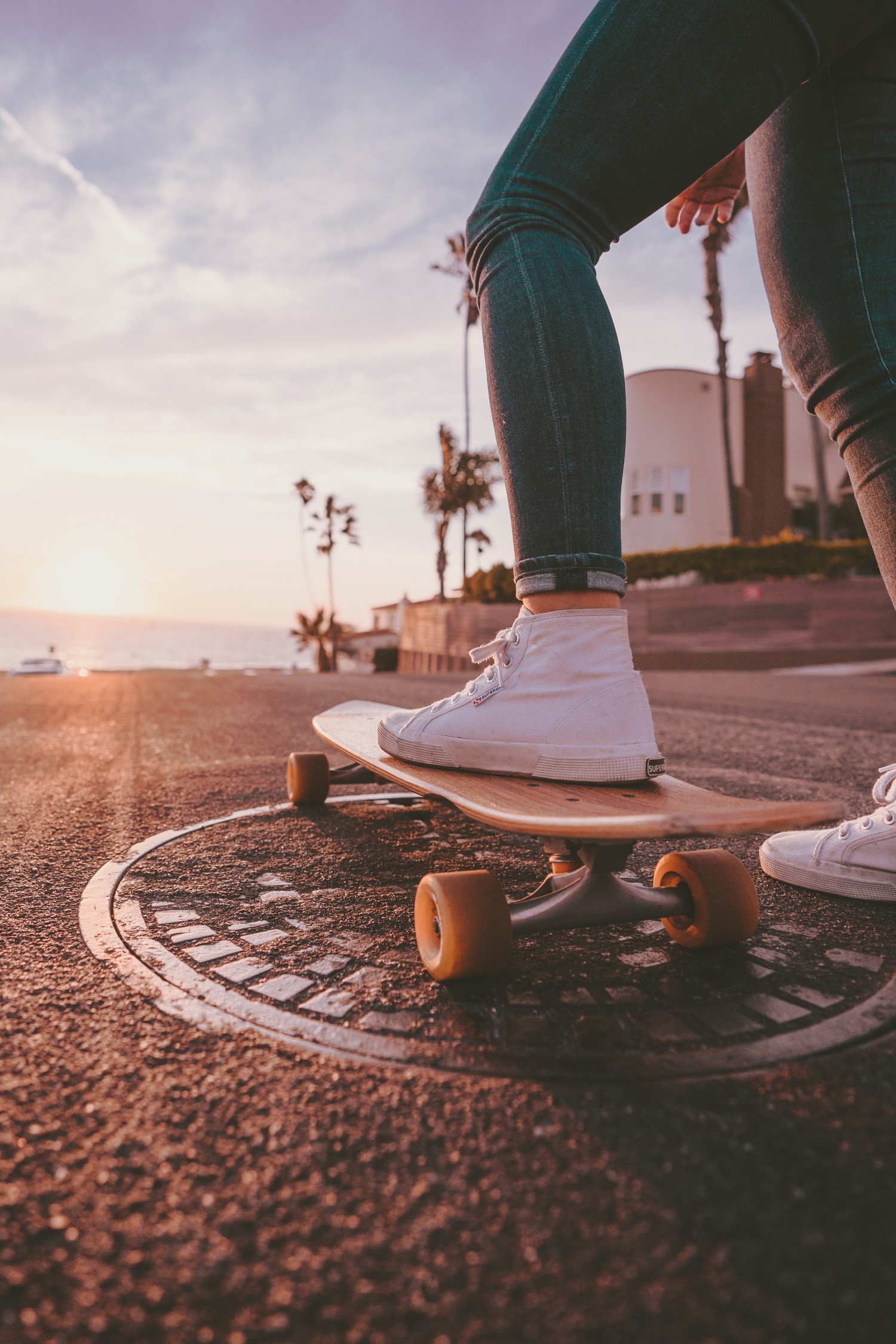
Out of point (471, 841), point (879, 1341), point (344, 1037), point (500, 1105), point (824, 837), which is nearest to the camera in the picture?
point (879, 1341)

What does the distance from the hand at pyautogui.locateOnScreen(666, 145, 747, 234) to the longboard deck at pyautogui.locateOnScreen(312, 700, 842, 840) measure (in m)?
1.42

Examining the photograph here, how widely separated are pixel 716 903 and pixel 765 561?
19.5 meters

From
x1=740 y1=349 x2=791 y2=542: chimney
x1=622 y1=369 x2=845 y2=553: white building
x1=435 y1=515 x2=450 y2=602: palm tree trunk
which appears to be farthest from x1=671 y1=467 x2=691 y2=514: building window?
x1=435 y1=515 x2=450 y2=602: palm tree trunk

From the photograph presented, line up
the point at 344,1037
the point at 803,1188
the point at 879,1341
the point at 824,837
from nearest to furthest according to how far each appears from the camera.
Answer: the point at 879,1341 < the point at 803,1188 < the point at 344,1037 < the point at 824,837

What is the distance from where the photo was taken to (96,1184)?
2.07 feet

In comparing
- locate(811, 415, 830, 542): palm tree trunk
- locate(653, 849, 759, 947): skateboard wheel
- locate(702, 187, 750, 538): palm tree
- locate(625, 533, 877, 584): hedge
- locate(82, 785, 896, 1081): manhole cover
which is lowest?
locate(82, 785, 896, 1081): manhole cover

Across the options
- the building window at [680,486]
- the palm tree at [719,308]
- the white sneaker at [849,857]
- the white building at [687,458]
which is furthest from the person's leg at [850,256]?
the building window at [680,486]

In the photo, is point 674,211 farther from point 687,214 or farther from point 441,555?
point 441,555

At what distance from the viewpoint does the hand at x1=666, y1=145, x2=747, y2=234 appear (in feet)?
6.20

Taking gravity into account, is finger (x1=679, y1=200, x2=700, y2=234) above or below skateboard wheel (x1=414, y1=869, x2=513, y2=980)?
above

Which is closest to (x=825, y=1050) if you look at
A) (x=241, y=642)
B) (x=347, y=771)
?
(x=347, y=771)

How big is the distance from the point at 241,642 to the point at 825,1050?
19308cm

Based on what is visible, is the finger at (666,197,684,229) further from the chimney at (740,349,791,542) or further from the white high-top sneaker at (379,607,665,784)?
the chimney at (740,349,791,542)

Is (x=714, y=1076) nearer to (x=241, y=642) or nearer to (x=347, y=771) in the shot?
→ (x=347, y=771)
